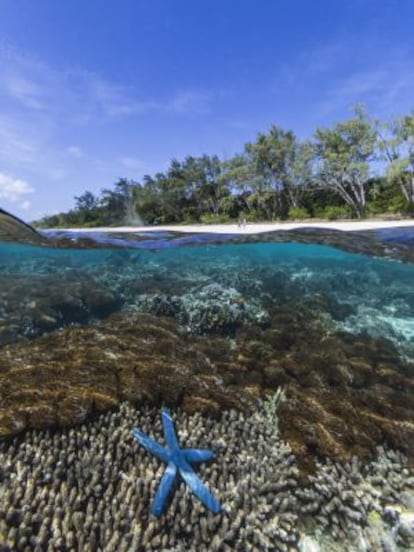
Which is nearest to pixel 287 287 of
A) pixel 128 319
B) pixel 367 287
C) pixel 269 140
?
pixel 367 287

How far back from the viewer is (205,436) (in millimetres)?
3590

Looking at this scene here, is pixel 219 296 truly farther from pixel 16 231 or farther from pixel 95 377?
pixel 16 231

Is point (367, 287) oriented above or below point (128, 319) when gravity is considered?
below

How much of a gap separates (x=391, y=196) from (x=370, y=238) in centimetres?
1517

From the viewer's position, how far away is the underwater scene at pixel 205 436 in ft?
8.93

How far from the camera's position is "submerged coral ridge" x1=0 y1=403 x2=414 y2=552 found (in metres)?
2.58

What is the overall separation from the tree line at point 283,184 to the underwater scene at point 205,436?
18835 mm

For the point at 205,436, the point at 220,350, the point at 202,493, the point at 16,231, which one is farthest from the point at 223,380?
the point at 16,231

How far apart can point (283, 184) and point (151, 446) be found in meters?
32.4

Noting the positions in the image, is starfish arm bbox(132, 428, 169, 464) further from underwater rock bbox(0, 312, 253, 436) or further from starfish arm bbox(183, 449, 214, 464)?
underwater rock bbox(0, 312, 253, 436)

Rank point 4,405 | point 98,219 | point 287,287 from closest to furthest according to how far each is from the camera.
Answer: point 4,405, point 287,287, point 98,219

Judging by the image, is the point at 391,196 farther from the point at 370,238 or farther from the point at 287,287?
the point at 287,287

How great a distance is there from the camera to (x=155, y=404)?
13.3 ft

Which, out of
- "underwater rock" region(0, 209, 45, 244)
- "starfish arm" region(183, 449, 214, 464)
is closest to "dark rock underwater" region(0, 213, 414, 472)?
"starfish arm" region(183, 449, 214, 464)
